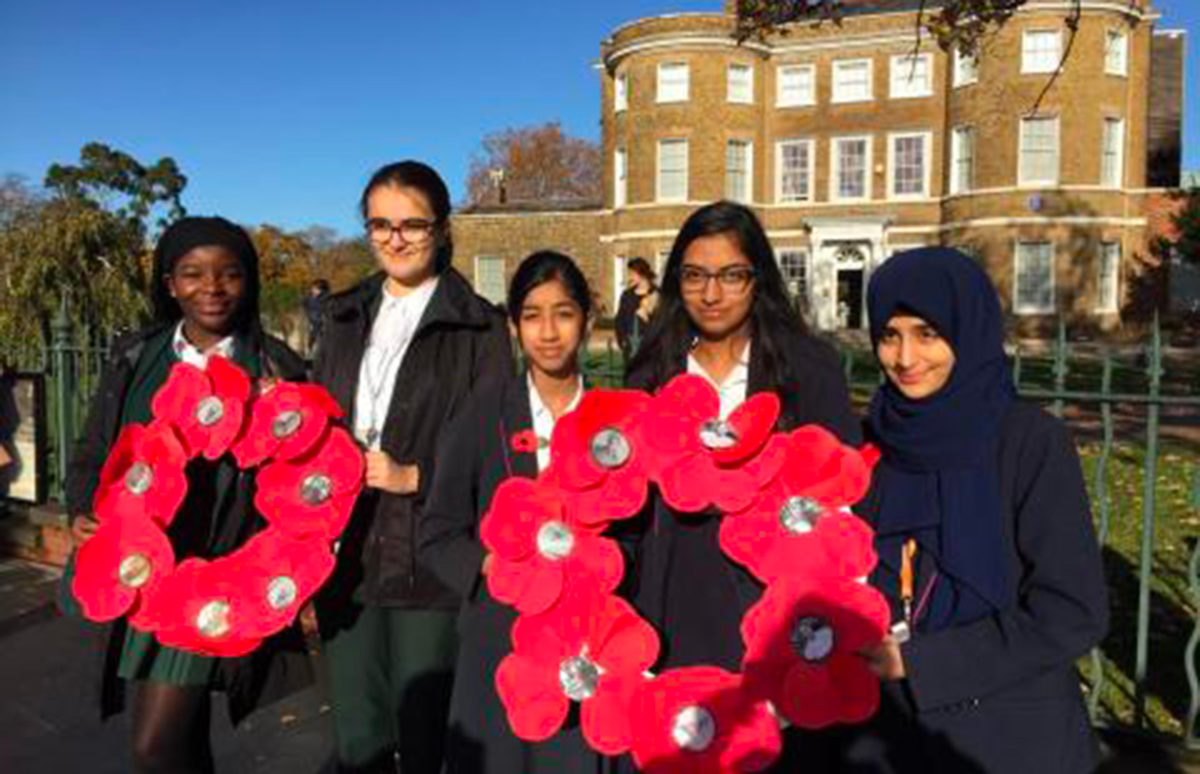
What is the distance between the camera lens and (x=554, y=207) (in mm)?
34594

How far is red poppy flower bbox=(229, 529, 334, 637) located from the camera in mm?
2352

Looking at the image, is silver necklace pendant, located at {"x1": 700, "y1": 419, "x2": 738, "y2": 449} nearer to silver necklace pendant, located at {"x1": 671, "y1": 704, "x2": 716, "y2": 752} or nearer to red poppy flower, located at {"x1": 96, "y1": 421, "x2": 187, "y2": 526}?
silver necklace pendant, located at {"x1": 671, "y1": 704, "x2": 716, "y2": 752}

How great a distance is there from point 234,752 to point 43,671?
4.95 ft

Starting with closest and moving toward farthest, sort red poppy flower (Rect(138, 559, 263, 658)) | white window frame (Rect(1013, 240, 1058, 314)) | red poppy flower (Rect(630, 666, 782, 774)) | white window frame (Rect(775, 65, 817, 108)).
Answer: red poppy flower (Rect(630, 666, 782, 774))
red poppy flower (Rect(138, 559, 263, 658))
white window frame (Rect(1013, 240, 1058, 314))
white window frame (Rect(775, 65, 817, 108))

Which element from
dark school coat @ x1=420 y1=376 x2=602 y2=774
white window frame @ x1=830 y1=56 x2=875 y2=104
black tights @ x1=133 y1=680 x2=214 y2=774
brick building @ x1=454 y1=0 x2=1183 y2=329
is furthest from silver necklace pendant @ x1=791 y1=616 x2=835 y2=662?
white window frame @ x1=830 y1=56 x2=875 y2=104

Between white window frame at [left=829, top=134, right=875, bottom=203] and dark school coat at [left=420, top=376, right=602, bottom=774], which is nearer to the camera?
dark school coat at [left=420, top=376, right=602, bottom=774]

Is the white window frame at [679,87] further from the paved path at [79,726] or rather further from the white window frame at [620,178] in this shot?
the paved path at [79,726]

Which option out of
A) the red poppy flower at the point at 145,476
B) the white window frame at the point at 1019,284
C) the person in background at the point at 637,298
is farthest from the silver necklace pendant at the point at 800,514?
the white window frame at the point at 1019,284

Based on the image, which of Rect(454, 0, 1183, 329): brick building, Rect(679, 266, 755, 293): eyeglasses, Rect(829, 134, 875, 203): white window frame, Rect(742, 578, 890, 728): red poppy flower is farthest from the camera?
Rect(829, 134, 875, 203): white window frame

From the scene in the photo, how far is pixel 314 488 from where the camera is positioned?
94.1 inches

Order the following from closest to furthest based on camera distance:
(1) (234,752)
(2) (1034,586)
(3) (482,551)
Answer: (2) (1034,586) < (3) (482,551) < (1) (234,752)

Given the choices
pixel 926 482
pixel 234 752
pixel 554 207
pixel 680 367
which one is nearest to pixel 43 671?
pixel 234 752

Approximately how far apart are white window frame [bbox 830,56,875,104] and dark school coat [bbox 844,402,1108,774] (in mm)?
31636

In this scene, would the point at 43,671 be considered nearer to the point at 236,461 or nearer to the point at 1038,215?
the point at 236,461
